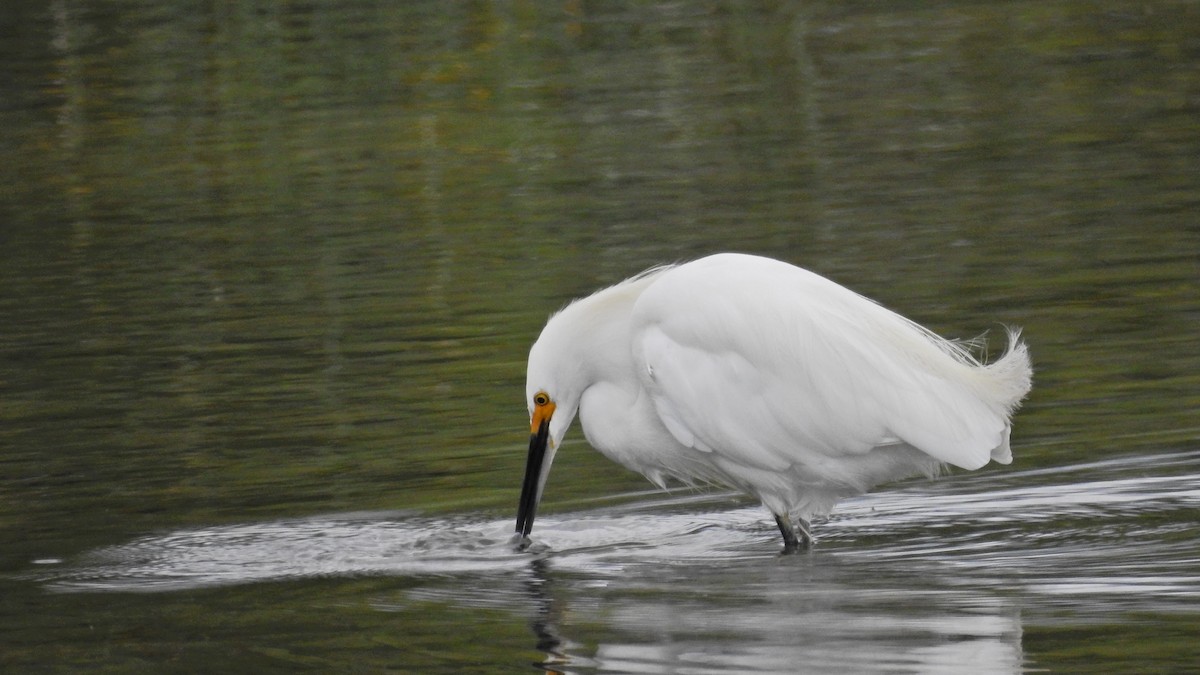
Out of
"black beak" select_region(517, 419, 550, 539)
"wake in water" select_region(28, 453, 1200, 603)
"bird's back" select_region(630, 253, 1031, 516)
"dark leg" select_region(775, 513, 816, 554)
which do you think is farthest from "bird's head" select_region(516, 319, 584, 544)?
"dark leg" select_region(775, 513, 816, 554)

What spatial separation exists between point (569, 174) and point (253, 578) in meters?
8.38

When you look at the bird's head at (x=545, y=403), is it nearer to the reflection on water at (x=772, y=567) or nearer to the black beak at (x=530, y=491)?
the black beak at (x=530, y=491)

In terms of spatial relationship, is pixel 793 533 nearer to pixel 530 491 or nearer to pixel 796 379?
pixel 796 379

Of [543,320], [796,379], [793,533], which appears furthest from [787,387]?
[543,320]

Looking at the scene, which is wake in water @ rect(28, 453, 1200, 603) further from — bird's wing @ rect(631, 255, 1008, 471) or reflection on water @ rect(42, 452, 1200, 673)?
bird's wing @ rect(631, 255, 1008, 471)

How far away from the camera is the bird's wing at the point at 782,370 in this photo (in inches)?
243

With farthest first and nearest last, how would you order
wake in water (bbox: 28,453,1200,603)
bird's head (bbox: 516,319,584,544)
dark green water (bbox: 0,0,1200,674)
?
1. bird's head (bbox: 516,319,584,544)
2. wake in water (bbox: 28,453,1200,603)
3. dark green water (bbox: 0,0,1200,674)

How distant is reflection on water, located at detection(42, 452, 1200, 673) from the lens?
5.13 metres

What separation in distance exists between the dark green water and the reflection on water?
2 cm

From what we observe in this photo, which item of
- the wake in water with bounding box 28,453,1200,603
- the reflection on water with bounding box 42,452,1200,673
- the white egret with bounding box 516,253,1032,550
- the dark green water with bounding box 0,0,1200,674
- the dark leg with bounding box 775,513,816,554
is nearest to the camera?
the reflection on water with bounding box 42,452,1200,673

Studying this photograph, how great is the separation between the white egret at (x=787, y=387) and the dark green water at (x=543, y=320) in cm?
27

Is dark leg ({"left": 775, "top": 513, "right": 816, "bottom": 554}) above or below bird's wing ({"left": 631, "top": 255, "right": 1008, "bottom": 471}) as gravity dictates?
below

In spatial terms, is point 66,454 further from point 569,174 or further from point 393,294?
point 569,174

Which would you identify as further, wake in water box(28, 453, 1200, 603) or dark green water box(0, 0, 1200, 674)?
wake in water box(28, 453, 1200, 603)
